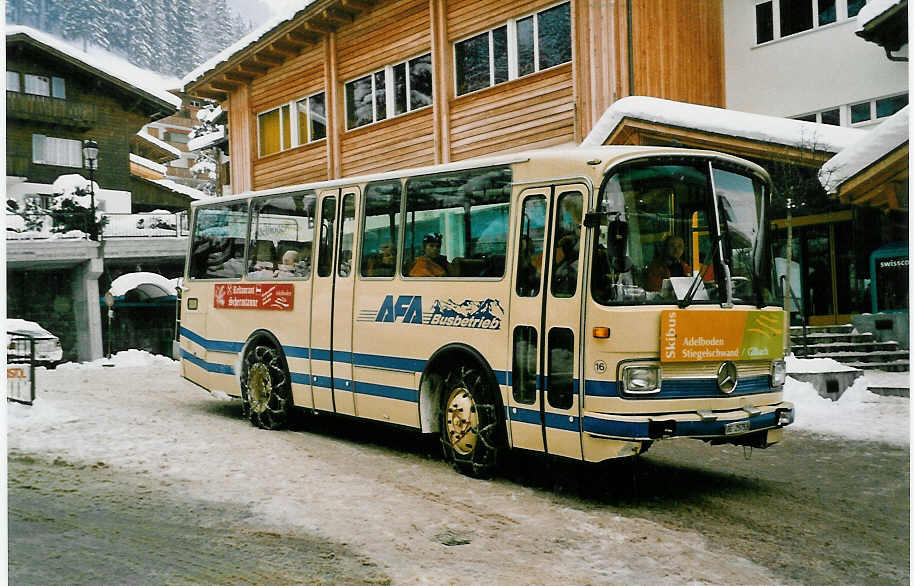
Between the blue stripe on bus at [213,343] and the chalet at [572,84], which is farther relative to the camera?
the chalet at [572,84]

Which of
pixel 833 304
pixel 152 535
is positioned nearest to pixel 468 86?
pixel 833 304

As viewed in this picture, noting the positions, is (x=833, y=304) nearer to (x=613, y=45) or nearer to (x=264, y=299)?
(x=613, y=45)

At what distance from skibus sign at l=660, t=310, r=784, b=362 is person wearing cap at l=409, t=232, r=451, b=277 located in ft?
7.29

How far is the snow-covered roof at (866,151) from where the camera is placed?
31.9 feet

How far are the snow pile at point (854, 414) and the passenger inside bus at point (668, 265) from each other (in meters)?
3.96

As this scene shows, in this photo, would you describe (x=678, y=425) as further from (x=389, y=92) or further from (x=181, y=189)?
(x=389, y=92)

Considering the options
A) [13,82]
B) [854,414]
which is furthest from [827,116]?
[13,82]

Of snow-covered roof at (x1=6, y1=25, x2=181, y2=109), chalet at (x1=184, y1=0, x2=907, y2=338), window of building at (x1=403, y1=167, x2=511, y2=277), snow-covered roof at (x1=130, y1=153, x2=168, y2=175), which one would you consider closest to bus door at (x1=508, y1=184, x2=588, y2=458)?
window of building at (x1=403, y1=167, x2=511, y2=277)

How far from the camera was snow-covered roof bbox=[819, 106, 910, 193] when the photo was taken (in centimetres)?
973

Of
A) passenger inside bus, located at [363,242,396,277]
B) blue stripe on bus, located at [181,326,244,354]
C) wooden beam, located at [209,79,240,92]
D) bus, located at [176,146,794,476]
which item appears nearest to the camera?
bus, located at [176,146,794,476]

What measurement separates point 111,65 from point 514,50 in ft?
32.0

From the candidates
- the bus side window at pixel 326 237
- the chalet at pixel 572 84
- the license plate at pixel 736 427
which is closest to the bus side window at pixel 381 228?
the bus side window at pixel 326 237

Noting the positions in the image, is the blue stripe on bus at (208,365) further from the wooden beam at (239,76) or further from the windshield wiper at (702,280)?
the wooden beam at (239,76)

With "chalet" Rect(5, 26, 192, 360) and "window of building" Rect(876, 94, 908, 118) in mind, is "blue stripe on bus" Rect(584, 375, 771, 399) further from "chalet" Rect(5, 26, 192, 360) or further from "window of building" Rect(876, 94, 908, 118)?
"window of building" Rect(876, 94, 908, 118)
